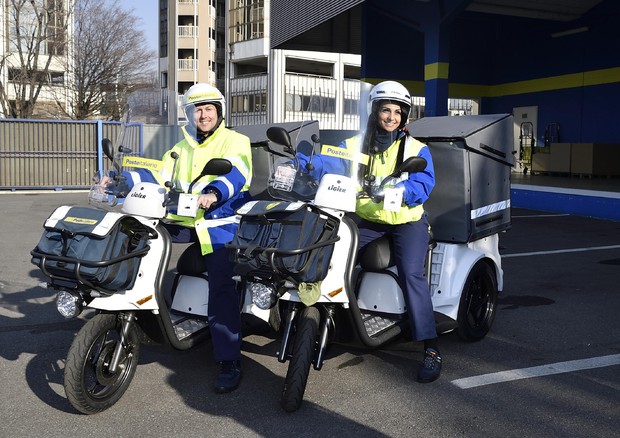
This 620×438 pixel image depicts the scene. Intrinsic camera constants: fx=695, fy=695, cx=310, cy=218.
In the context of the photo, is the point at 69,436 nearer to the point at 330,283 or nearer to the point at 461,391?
the point at 330,283

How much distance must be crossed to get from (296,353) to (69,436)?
117cm

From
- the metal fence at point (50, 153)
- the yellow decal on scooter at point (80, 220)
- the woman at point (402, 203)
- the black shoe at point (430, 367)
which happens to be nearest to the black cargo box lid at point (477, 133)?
the woman at point (402, 203)

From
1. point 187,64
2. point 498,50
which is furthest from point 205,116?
point 187,64

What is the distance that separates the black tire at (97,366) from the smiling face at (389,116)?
1849mm

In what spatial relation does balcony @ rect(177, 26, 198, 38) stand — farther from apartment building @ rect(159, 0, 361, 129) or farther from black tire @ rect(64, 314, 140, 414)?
black tire @ rect(64, 314, 140, 414)

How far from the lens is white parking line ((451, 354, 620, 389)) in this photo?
411 centimetres

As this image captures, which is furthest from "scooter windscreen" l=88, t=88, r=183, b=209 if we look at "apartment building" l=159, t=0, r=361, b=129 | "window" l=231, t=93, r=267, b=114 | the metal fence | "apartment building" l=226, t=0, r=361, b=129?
"window" l=231, t=93, r=267, b=114

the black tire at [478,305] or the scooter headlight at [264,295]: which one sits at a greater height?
the scooter headlight at [264,295]

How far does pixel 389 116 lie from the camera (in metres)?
4.14

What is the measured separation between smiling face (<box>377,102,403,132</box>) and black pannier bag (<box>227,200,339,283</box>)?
0.85 meters

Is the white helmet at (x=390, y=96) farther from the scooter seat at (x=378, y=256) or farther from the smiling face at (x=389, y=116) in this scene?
the scooter seat at (x=378, y=256)

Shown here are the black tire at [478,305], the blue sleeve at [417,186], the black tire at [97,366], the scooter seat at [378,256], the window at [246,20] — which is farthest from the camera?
the window at [246,20]

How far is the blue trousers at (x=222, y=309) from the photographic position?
13.1 ft

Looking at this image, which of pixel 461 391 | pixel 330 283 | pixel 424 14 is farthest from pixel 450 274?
pixel 424 14
